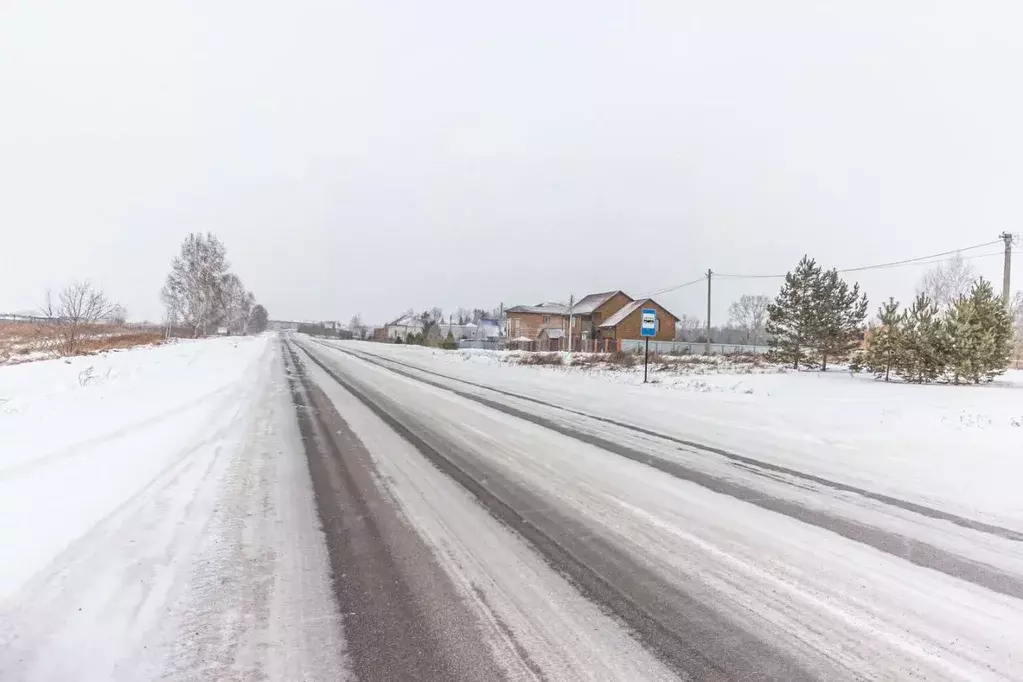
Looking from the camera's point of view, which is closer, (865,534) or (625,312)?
(865,534)

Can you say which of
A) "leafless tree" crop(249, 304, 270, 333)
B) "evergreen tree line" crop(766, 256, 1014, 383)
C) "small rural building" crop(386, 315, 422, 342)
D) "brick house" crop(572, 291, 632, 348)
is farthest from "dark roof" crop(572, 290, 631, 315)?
"leafless tree" crop(249, 304, 270, 333)

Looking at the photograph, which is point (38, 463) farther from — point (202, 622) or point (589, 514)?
point (589, 514)

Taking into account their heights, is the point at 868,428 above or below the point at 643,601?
below

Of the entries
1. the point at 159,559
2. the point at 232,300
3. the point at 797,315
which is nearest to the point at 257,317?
the point at 232,300

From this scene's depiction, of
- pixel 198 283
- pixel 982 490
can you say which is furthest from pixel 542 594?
pixel 198 283

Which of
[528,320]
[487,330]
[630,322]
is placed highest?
[528,320]

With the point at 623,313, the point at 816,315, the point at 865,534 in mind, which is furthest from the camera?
the point at 623,313

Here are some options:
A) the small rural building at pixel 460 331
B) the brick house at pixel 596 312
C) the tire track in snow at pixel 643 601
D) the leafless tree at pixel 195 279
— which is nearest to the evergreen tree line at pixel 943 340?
the tire track in snow at pixel 643 601

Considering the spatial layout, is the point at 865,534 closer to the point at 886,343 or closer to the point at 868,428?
the point at 868,428

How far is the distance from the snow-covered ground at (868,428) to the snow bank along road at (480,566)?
0.18 meters

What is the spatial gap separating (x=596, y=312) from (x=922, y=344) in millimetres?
45306

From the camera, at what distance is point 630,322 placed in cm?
5816

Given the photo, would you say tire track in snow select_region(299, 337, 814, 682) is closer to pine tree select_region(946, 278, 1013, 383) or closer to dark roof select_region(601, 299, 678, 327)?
pine tree select_region(946, 278, 1013, 383)

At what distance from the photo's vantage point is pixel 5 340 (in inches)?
1430
